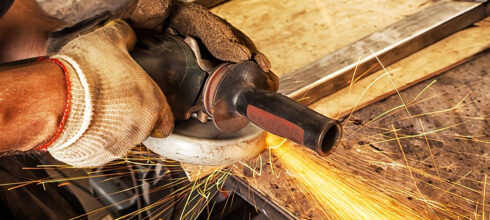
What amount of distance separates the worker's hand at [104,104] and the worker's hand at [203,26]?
0.26 m

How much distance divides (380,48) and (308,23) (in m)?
0.69

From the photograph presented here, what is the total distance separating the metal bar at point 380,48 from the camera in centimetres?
230

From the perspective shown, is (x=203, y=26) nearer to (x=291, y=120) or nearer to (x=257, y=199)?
(x=291, y=120)

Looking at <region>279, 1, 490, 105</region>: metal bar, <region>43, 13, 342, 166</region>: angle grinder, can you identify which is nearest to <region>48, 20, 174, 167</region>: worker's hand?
<region>43, 13, 342, 166</region>: angle grinder

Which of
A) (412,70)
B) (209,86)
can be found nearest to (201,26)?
(209,86)

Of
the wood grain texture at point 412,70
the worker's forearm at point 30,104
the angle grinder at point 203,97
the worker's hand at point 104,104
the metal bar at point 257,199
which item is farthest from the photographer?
the wood grain texture at point 412,70

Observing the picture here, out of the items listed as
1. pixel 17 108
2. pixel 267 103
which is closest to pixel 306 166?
pixel 267 103

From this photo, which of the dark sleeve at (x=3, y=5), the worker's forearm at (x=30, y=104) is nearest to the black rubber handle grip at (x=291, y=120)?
the worker's forearm at (x=30, y=104)

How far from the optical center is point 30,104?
3.64 ft

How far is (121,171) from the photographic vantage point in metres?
2.86

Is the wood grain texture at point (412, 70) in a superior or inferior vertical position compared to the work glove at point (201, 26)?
inferior

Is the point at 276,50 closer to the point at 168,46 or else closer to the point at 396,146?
the point at 396,146

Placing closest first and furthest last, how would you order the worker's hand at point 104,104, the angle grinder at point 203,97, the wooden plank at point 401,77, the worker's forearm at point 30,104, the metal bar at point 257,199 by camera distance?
the worker's forearm at point 30,104, the worker's hand at point 104,104, the angle grinder at point 203,97, the metal bar at point 257,199, the wooden plank at point 401,77

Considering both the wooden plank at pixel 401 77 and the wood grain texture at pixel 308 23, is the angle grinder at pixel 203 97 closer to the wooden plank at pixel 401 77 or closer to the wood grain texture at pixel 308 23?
the wooden plank at pixel 401 77
